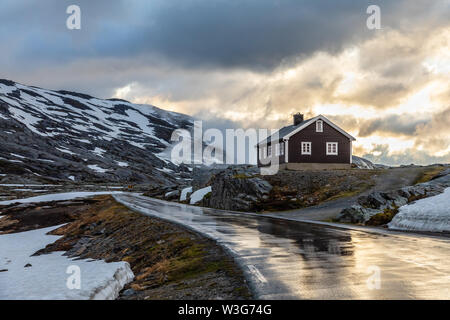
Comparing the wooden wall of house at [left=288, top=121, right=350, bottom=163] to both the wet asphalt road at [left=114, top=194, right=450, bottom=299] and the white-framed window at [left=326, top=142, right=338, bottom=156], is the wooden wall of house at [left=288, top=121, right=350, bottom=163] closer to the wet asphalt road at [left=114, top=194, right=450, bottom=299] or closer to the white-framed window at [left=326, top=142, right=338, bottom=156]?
the white-framed window at [left=326, top=142, right=338, bottom=156]

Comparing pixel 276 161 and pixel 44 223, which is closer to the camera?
pixel 44 223

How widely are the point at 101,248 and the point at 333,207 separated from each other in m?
18.9

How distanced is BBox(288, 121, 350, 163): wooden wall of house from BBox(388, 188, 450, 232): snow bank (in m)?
31.9

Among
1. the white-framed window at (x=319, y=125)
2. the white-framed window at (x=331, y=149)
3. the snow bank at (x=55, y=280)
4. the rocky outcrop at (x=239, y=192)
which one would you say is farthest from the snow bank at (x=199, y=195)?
the snow bank at (x=55, y=280)

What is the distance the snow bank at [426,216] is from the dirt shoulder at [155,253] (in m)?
10.5

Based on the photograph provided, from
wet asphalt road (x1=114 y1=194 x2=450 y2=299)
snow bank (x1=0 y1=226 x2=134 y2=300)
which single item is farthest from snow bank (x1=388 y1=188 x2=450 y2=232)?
snow bank (x1=0 y1=226 x2=134 y2=300)

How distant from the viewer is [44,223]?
43.1 meters

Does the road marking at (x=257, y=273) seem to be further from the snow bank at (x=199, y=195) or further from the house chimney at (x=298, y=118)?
the house chimney at (x=298, y=118)

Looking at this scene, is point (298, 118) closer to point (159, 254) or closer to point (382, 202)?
point (382, 202)

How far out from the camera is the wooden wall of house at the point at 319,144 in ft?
183

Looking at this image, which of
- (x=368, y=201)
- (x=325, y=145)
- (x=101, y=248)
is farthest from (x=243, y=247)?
(x=325, y=145)

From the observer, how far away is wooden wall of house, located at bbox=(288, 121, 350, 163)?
5569 cm

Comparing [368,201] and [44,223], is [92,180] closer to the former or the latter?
[44,223]
